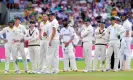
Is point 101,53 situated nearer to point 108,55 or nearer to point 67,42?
point 108,55

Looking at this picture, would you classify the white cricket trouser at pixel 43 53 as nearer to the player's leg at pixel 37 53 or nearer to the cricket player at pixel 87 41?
the player's leg at pixel 37 53

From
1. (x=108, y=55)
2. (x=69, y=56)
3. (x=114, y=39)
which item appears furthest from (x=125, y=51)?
(x=69, y=56)

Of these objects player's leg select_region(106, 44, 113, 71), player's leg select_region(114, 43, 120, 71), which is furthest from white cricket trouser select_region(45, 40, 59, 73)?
player's leg select_region(114, 43, 120, 71)

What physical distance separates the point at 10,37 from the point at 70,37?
10.7ft

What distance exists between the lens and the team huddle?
1096 inches

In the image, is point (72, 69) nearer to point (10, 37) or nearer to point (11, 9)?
point (10, 37)

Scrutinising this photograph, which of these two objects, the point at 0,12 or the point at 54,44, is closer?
the point at 54,44

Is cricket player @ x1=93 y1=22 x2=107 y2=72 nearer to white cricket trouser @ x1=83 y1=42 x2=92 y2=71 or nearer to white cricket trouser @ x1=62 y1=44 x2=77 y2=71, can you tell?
white cricket trouser @ x1=83 y1=42 x2=92 y2=71

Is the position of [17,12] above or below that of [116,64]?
above

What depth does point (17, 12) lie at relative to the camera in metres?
46.2

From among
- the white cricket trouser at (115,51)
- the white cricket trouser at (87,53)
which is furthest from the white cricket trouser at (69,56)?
the white cricket trouser at (115,51)

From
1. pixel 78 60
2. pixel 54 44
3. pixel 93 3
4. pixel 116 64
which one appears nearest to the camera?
pixel 54 44

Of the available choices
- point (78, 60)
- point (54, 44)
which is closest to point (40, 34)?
point (54, 44)

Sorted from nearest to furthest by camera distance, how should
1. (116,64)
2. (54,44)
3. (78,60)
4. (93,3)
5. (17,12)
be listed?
1. (54,44)
2. (116,64)
3. (78,60)
4. (17,12)
5. (93,3)
